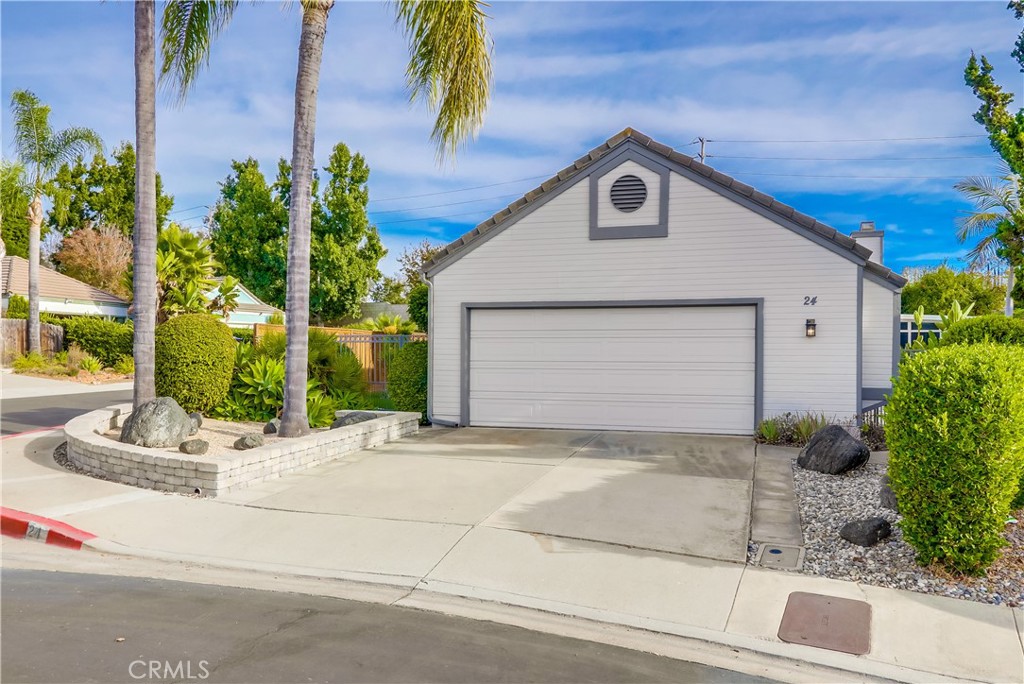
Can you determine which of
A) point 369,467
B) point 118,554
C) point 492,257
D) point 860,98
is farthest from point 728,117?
point 118,554

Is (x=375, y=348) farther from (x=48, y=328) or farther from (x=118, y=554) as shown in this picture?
(x=48, y=328)

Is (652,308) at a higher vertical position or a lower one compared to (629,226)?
lower

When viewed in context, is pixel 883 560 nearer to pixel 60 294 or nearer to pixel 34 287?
pixel 34 287

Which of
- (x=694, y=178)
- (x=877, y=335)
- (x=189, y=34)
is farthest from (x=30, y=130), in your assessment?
(x=877, y=335)

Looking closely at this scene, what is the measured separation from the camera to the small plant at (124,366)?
82.9 ft

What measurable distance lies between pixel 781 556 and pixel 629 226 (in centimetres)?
755

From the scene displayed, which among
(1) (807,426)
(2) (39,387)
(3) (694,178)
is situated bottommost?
(2) (39,387)

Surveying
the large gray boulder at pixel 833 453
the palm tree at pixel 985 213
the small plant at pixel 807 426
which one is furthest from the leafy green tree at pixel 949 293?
the large gray boulder at pixel 833 453

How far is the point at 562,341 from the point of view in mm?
12953

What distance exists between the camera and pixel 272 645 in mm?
4285

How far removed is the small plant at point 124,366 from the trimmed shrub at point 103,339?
257 mm

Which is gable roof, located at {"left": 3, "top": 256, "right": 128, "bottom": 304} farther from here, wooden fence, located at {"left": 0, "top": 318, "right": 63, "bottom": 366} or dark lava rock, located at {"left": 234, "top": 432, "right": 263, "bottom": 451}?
dark lava rock, located at {"left": 234, "top": 432, "right": 263, "bottom": 451}

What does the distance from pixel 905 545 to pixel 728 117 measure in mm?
15117

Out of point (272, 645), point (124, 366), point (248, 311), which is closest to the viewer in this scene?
point (272, 645)
